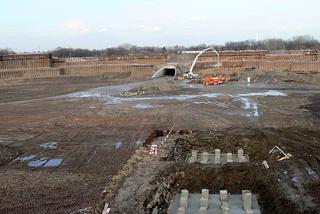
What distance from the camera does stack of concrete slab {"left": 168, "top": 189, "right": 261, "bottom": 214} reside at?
8.44m

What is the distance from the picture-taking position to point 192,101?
85.4 feet

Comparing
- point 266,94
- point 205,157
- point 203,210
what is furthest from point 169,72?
point 203,210

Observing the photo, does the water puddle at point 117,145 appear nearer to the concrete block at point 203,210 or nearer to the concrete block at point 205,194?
the concrete block at point 205,194

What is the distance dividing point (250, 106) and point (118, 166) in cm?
1282

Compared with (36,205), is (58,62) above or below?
above

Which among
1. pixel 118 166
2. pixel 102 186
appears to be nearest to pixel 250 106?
pixel 118 166

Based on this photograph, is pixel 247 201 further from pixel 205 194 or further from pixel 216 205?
pixel 205 194

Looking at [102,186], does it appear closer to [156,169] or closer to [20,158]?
[156,169]

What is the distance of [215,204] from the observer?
881 cm

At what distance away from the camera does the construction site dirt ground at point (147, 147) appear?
30.7 ft

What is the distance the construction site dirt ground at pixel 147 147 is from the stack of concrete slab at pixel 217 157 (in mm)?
490

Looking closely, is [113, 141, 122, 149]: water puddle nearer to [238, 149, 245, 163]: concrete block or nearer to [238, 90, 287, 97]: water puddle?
[238, 149, 245, 163]: concrete block

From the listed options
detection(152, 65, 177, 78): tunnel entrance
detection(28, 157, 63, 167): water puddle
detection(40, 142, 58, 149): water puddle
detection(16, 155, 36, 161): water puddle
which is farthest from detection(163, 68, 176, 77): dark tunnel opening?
detection(28, 157, 63, 167): water puddle

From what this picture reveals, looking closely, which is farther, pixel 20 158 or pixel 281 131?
pixel 281 131
